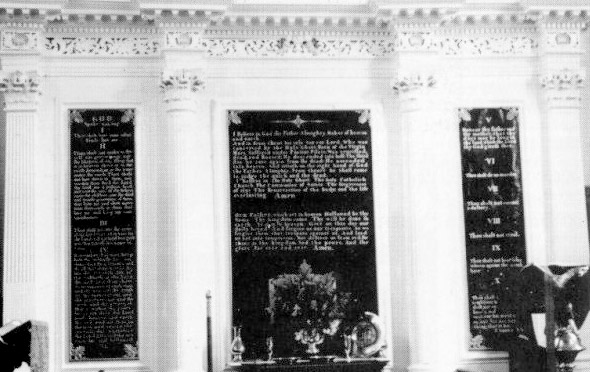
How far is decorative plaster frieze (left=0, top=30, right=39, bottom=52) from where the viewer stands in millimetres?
14500

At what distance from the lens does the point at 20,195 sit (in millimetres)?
14344

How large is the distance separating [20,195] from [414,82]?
6130 millimetres

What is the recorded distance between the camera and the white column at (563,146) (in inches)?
594

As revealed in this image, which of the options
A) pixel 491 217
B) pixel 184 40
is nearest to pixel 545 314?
pixel 491 217

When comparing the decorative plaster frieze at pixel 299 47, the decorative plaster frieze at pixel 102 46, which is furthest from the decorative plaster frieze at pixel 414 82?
the decorative plaster frieze at pixel 102 46

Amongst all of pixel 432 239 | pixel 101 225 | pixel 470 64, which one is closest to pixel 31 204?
pixel 101 225

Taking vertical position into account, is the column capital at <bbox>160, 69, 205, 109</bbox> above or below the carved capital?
below

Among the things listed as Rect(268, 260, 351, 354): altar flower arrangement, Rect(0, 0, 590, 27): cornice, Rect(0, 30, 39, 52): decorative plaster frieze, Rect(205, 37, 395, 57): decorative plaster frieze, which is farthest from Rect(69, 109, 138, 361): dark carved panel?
Rect(268, 260, 351, 354): altar flower arrangement

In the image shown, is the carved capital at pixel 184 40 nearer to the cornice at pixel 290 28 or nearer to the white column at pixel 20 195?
the cornice at pixel 290 28

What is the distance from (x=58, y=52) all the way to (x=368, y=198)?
5.22m

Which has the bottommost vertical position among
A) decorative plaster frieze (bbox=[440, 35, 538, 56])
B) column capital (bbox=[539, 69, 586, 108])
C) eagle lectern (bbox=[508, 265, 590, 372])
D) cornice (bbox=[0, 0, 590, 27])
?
eagle lectern (bbox=[508, 265, 590, 372])

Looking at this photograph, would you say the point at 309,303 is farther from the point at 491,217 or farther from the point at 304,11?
the point at 304,11

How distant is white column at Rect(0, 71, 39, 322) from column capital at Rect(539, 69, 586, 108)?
308 inches

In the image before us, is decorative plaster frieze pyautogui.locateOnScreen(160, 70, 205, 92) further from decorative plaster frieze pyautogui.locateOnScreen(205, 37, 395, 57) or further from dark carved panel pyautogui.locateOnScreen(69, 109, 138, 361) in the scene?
dark carved panel pyautogui.locateOnScreen(69, 109, 138, 361)
